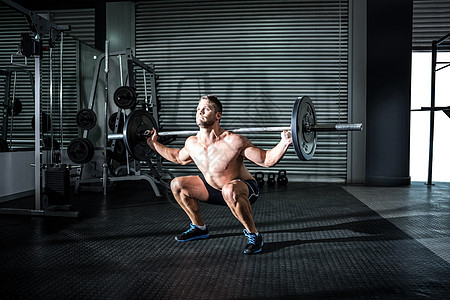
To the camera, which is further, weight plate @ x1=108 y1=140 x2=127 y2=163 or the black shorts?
weight plate @ x1=108 y1=140 x2=127 y2=163

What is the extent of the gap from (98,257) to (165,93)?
383 centimetres

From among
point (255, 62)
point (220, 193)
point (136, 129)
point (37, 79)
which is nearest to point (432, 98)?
point (255, 62)

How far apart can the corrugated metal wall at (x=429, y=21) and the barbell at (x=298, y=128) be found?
153 inches

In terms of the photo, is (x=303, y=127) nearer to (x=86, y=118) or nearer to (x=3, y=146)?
(x=86, y=118)

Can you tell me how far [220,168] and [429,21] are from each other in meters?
4.54

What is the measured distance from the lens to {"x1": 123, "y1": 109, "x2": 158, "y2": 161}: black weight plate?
2.30 meters

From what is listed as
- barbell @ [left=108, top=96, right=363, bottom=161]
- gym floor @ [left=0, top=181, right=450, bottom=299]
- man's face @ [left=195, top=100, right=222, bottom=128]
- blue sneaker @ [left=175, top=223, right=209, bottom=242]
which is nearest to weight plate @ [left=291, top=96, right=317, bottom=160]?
barbell @ [left=108, top=96, right=363, bottom=161]

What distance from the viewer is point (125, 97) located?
407 cm

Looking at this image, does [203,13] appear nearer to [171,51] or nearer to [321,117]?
[171,51]

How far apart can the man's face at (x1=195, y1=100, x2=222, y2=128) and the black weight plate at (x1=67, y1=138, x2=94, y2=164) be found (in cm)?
228

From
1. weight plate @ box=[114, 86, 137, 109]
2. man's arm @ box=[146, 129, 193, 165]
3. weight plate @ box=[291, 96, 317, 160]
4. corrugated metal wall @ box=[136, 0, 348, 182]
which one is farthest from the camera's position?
corrugated metal wall @ box=[136, 0, 348, 182]

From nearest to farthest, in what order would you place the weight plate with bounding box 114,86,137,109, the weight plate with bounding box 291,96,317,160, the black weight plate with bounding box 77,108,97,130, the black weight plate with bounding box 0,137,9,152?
1. the weight plate with bounding box 291,96,317,160
2. the black weight plate with bounding box 0,137,9,152
3. the weight plate with bounding box 114,86,137,109
4. the black weight plate with bounding box 77,108,97,130

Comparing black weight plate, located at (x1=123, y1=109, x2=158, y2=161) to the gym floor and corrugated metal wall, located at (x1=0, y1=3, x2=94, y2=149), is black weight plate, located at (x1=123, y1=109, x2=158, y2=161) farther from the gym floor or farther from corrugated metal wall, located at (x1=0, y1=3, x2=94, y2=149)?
corrugated metal wall, located at (x1=0, y1=3, x2=94, y2=149)

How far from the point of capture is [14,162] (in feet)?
12.6
